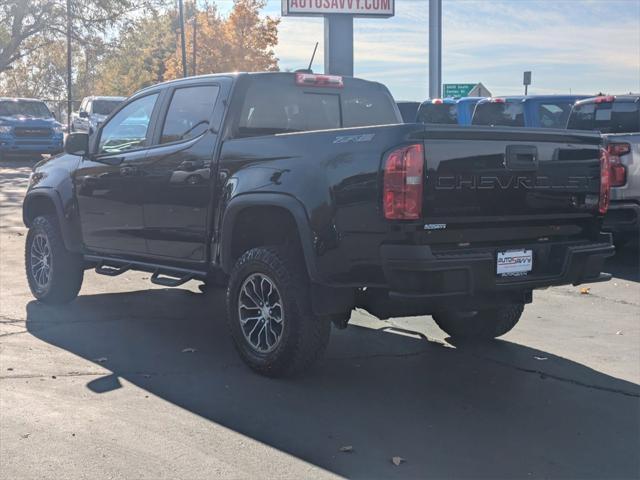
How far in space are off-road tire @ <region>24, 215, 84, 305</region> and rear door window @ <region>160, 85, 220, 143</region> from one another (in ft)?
5.77

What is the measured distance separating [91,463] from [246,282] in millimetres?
1862

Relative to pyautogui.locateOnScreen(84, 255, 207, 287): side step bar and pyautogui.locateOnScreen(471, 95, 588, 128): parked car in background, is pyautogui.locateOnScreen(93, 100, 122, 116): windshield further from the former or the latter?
pyautogui.locateOnScreen(84, 255, 207, 287): side step bar

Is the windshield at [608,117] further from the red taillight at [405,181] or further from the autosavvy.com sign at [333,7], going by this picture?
the autosavvy.com sign at [333,7]

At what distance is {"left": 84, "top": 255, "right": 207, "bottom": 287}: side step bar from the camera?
630cm

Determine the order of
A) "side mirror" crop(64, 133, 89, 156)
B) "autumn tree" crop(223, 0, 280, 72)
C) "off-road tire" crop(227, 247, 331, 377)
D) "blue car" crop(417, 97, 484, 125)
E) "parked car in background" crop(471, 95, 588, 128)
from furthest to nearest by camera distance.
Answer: "autumn tree" crop(223, 0, 280, 72), "blue car" crop(417, 97, 484, 125), "parked car in background" crop(471, 95, 588, 128), "side mirror" crop(64, 133, 89, 156), "off-road tire" crop(227, 247, 331, 377)

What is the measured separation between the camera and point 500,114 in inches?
599

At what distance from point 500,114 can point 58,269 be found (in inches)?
387

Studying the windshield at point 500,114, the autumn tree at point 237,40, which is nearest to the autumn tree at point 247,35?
the autumn tree at point 237,40

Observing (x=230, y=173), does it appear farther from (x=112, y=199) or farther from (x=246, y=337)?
(x=112, y=199)

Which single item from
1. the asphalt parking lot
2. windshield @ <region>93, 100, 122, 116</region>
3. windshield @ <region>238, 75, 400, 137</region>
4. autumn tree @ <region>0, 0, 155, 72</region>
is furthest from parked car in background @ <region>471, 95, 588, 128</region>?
autumn tree @ <region>0, 0, 155, 72</region>

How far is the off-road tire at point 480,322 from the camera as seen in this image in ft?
21.1

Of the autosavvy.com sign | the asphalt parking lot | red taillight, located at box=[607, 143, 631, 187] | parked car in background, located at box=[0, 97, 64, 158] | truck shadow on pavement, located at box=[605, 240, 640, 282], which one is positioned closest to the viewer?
the asphalt parking lot

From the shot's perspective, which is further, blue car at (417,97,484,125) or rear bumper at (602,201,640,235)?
blue car at (417,97,484,125)

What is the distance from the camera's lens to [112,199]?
22.9 ft
